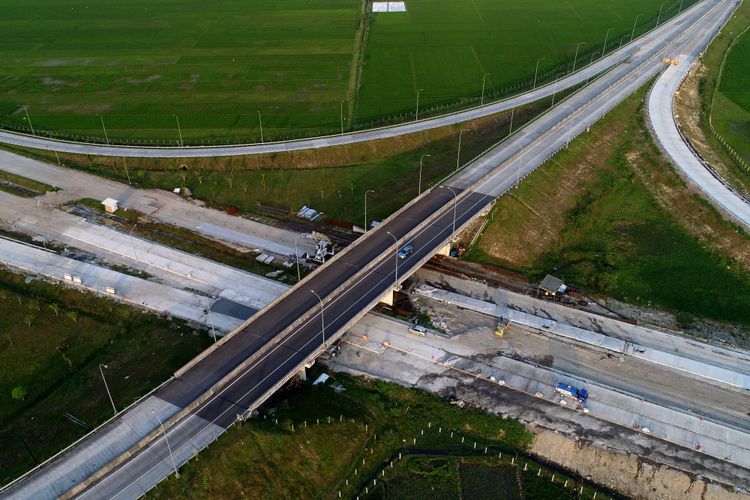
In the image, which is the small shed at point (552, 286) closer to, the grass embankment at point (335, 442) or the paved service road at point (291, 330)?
the paved service road at point (291, 330)

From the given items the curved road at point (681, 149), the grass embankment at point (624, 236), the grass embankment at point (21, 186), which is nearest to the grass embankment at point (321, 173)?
the grass embankment at point (21, 186)

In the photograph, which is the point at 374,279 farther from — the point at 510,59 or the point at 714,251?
the point at 510,59

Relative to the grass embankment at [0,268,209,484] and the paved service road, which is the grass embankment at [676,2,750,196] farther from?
the grass embankment at [0,268,209,484]

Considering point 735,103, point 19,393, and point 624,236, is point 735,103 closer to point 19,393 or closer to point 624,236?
point 624,236

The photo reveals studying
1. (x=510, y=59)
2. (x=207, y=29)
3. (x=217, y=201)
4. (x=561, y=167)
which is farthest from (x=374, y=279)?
(x=207, y=29)

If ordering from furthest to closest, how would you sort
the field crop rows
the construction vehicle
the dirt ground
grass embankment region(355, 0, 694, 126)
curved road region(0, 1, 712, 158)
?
1. grass embankment region(355, 0, 694, 126)
2. the field crop rows
3. curved road region(0, 1, 712, 158)
4. the construction vehicle
5. the dirt ground

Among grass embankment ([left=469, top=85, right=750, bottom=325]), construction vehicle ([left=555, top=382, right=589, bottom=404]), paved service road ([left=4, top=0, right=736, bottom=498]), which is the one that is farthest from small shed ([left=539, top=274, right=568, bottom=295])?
construction vehicle ([left=555, top=382, right=589, bottom=404])

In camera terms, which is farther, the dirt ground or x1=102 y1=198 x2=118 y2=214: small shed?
x1=102 y1=198 x2=118 y2=214: small shed
